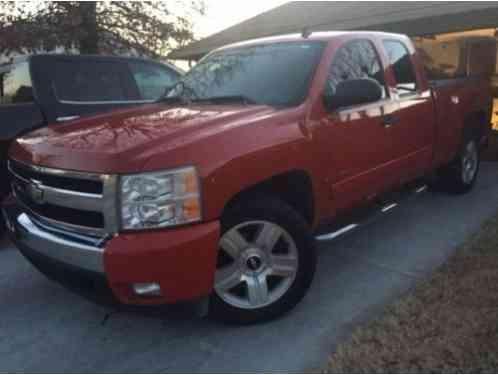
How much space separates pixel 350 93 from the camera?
3.25 meters

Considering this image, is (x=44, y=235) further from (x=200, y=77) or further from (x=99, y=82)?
(x=99, y=82)

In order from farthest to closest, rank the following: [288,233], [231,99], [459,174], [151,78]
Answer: [151,78], [459,174], [231,99], [288,233]

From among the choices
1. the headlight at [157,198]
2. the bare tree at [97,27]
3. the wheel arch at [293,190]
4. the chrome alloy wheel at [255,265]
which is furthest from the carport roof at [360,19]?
the headlight at [157,198]

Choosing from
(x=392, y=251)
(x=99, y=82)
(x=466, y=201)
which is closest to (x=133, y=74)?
(x=99, y=82)

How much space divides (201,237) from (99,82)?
3496 mm

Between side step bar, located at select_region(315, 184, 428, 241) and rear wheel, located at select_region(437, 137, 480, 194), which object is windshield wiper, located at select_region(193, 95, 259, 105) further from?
rear wheel, located at select_region(437, 137, 480, 194)

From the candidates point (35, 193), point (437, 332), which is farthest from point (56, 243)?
point (437, 332)

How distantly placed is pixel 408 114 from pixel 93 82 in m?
3.41

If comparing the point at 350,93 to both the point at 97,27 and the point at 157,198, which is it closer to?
the point at 157,198

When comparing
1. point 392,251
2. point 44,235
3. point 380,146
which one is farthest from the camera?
point 392,251

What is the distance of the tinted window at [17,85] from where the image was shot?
471 cm

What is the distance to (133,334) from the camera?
307 cm

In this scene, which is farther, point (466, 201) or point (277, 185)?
point (466, 201)

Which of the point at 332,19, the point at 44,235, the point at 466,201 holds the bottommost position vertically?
the point at 466,201
